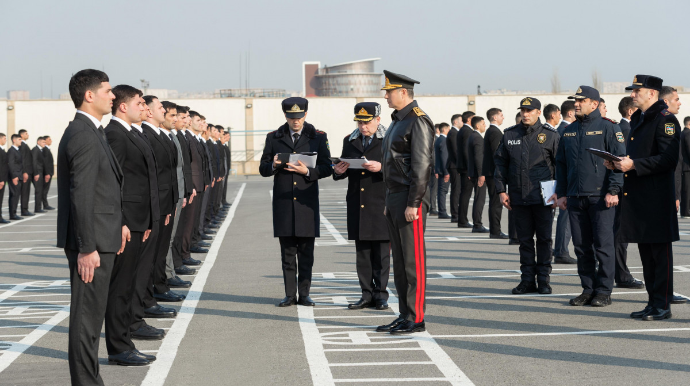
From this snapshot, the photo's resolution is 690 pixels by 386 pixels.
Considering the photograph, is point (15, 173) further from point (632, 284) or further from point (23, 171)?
point (632, 284)

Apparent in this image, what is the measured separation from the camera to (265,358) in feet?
20.5

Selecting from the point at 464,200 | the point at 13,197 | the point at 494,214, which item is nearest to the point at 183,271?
the point at 494,214

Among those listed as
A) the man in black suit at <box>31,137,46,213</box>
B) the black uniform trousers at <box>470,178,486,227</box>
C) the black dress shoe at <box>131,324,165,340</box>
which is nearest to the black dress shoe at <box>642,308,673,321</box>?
the black dress shoe at <box>131,324,165,340</box>

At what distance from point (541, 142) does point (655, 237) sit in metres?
2.28

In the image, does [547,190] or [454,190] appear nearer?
[547,190]

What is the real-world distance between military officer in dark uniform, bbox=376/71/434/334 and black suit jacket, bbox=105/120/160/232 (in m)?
2.08

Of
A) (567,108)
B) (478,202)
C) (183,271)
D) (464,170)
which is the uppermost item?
(567,108)

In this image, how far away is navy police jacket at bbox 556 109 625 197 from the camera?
27.5ft

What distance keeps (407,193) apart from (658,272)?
2.51 metres

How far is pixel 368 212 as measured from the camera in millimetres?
8516

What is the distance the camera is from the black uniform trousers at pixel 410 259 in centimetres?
719

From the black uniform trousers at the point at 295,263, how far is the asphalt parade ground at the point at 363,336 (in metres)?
0.28

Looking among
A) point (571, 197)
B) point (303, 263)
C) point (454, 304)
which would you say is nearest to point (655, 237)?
point (571, 197)

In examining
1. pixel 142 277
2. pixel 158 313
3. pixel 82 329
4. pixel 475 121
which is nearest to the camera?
pixel 82 329
